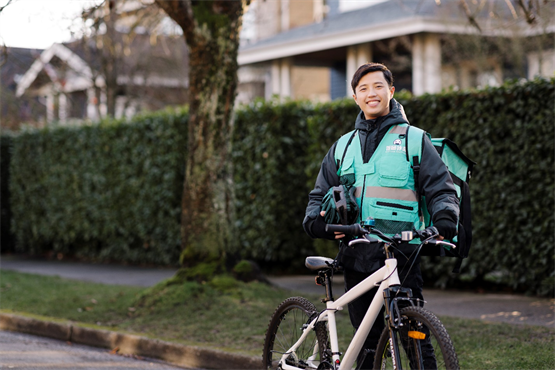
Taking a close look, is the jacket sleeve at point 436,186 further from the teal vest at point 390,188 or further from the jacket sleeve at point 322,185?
the jacket sleeve at point 322,185

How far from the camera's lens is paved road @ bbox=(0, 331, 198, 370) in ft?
19.5

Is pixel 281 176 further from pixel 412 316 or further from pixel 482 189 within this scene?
pixel 412 316

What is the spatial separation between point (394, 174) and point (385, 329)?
853 millimetres

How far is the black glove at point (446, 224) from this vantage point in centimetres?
346

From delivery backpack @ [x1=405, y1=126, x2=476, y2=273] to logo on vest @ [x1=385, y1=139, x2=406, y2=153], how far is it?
3cm

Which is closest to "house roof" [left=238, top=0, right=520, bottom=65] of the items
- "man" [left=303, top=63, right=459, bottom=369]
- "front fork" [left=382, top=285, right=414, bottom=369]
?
"man" [left=303, top=63, right=459, bottom=369]

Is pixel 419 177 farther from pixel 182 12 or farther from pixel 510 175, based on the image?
pixel 182 12

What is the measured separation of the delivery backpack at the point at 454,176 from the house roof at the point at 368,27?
10420 millimetres

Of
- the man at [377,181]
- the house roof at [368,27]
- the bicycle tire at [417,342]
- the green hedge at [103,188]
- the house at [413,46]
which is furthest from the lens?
the house roof at [368,27]

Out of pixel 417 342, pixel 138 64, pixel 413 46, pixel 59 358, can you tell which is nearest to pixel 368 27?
pixel 413 46

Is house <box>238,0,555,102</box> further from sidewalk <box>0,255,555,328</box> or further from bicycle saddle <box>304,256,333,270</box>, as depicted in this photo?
bicycle saddle <box>304,256,333,270</box>

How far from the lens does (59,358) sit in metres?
6.30

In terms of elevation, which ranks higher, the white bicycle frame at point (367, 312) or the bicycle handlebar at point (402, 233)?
the bicycle handlebar at point (402, 233)

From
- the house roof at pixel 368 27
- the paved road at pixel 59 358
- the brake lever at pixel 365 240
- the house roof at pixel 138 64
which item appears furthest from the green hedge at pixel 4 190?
the brake lever at pixel 365 240
